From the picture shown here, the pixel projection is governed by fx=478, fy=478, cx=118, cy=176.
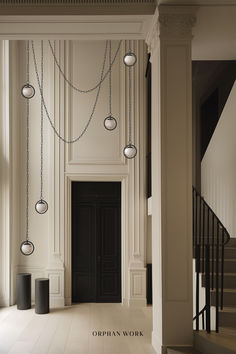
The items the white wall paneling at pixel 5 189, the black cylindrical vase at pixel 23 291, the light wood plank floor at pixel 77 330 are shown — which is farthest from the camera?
the white wall paneling at pixel 5 189

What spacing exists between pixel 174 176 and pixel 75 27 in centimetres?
234

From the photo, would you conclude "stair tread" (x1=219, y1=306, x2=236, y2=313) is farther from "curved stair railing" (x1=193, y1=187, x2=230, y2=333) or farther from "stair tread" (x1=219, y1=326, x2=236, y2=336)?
"stair tread" (x1=219, y1=326, x2=236, y2=336)

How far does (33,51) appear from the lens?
1102cm

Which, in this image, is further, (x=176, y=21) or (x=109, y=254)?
(x=109, y=254)

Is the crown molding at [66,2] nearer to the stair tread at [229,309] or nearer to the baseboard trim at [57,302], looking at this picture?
the stair tread at [229,309]

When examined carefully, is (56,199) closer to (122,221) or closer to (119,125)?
(122,221)

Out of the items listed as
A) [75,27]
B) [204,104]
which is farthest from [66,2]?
[204,104]

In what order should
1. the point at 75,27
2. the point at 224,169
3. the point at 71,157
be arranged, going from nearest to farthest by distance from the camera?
the point at 75,27, the point at 224,169, the point at 71,157

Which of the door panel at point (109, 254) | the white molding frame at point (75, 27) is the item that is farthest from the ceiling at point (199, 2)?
the door panel at point (109, 254)

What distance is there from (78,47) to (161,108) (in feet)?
19.3

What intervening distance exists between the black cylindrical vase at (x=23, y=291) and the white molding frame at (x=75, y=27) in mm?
5368

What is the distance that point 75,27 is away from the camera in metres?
6.20

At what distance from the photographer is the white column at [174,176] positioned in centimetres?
566

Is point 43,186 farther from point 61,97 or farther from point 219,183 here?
point 219,183
